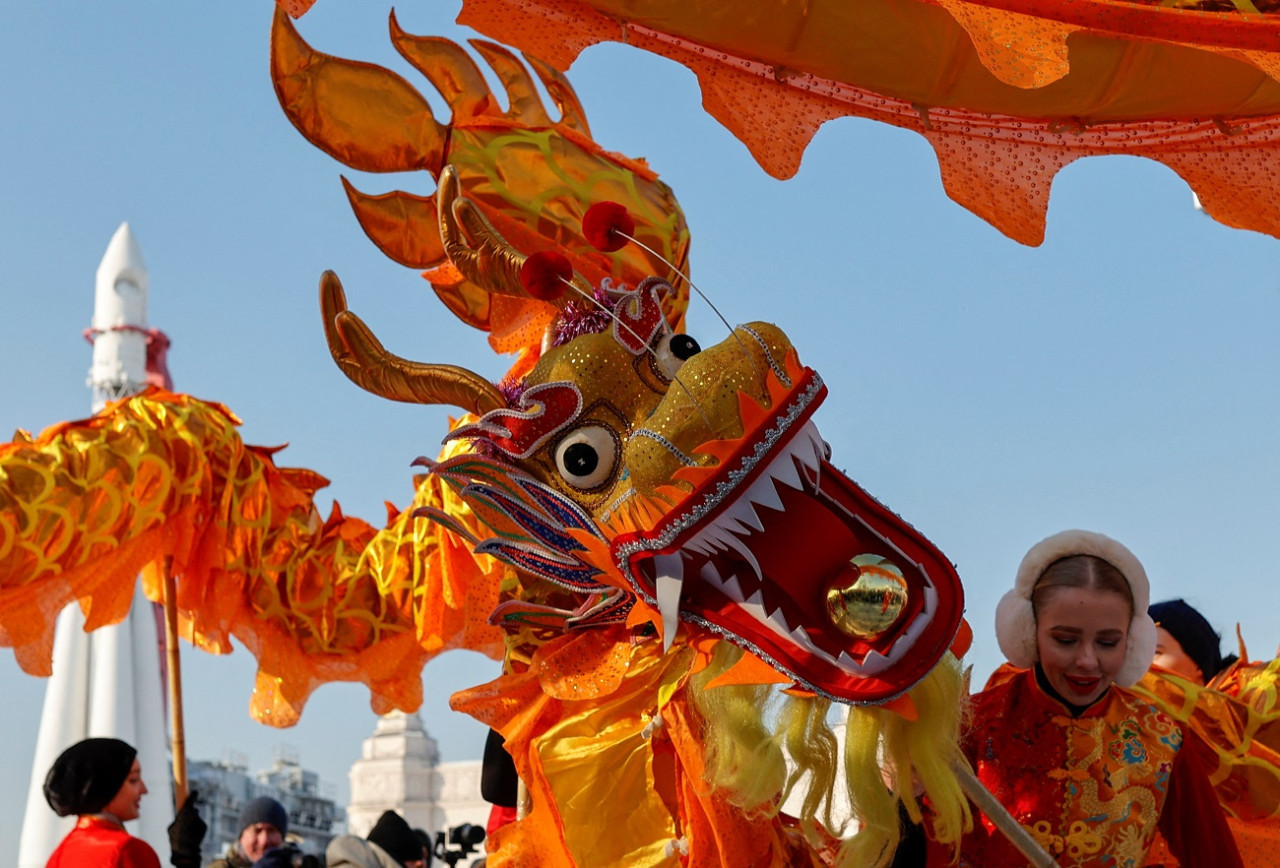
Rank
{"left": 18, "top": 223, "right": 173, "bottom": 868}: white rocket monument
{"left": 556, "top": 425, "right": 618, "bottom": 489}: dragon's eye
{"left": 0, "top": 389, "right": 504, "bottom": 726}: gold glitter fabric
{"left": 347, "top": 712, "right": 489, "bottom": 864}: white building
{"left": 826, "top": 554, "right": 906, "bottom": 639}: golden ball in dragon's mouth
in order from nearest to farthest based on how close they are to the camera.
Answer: {"left": 826, "top": 554, "right": 906, "bottom": 639}: golden ball in dragon's mouth → {"left": 556, "top": 425, "right": 618, "bottom": 489}: dragon's eye → {"left": 0, "top": 389, "right": 504, "bottom": 726}: gold glitter fabric → {"left": 18, "top": 223, "right": 173, "bottom": 868}: white rocket monument → {"left": 347, "top": 712, "right": 489, "bottom": 864}: white building

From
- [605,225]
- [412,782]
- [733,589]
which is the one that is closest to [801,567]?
[733,589]

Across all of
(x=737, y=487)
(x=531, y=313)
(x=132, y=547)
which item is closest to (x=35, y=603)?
(x=132, y=547)

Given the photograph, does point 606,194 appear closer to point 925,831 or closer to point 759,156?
point 759,156

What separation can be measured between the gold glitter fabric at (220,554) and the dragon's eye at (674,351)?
4.30 feet

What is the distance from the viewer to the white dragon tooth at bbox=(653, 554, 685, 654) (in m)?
2.24

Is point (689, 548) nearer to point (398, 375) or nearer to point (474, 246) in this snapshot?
point (398, 375)

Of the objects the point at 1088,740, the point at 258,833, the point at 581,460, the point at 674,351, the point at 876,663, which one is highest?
the point at 674,351

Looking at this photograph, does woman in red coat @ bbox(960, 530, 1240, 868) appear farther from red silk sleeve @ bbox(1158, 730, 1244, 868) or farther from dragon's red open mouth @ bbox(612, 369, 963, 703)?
dragon's red open mouth @ bbox(612, 369, 963, 703)

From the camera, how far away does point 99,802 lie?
3.29m

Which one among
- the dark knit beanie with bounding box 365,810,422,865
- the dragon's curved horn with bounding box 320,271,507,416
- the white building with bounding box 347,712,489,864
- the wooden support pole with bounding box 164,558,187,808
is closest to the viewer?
the dragon's curved horn with bounding box 320,271,507,416

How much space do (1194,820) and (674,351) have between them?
3.74 feet

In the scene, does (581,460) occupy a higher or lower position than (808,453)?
higher

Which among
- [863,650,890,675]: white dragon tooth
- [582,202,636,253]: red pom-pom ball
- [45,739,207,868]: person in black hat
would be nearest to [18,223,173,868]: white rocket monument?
[45,739,207,868]: person in black hat

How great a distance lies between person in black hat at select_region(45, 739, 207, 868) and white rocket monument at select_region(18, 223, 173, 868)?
960 centimetres
